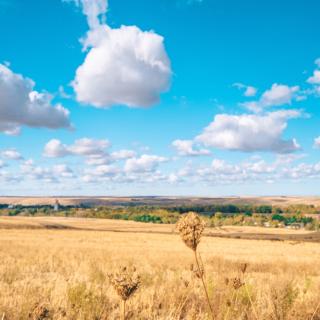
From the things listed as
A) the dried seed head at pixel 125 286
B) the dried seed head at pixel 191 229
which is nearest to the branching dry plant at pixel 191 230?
the dried seed head at pixel 191 229

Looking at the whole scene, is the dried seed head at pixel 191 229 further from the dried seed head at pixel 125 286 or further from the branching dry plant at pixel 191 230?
the dried seed head at pixel 125 286

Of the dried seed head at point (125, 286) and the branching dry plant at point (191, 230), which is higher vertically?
the branching dry plant at point (191, 230)

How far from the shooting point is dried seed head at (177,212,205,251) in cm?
347

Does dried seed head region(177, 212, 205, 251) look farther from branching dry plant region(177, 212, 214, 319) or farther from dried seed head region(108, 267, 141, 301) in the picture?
dried seed head region(108, 267, 141, 301)

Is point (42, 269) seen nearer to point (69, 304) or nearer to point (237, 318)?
point (69, 304)

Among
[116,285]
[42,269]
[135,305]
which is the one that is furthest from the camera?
[42,269]

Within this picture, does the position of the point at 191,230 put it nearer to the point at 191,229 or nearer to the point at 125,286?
the point at 191,229

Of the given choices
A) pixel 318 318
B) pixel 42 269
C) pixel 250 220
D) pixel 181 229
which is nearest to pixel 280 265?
pixel 42 269

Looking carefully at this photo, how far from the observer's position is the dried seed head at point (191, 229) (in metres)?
3.47

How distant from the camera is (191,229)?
357 cm

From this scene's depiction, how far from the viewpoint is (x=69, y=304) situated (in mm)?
7996

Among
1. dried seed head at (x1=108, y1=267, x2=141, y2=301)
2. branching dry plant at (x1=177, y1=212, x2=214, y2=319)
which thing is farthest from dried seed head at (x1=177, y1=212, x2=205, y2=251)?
dried seed head at (x1=108, y1=267, x2=141, y2=301)

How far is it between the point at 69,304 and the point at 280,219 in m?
171

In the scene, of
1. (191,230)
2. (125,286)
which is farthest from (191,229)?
(125,286)
